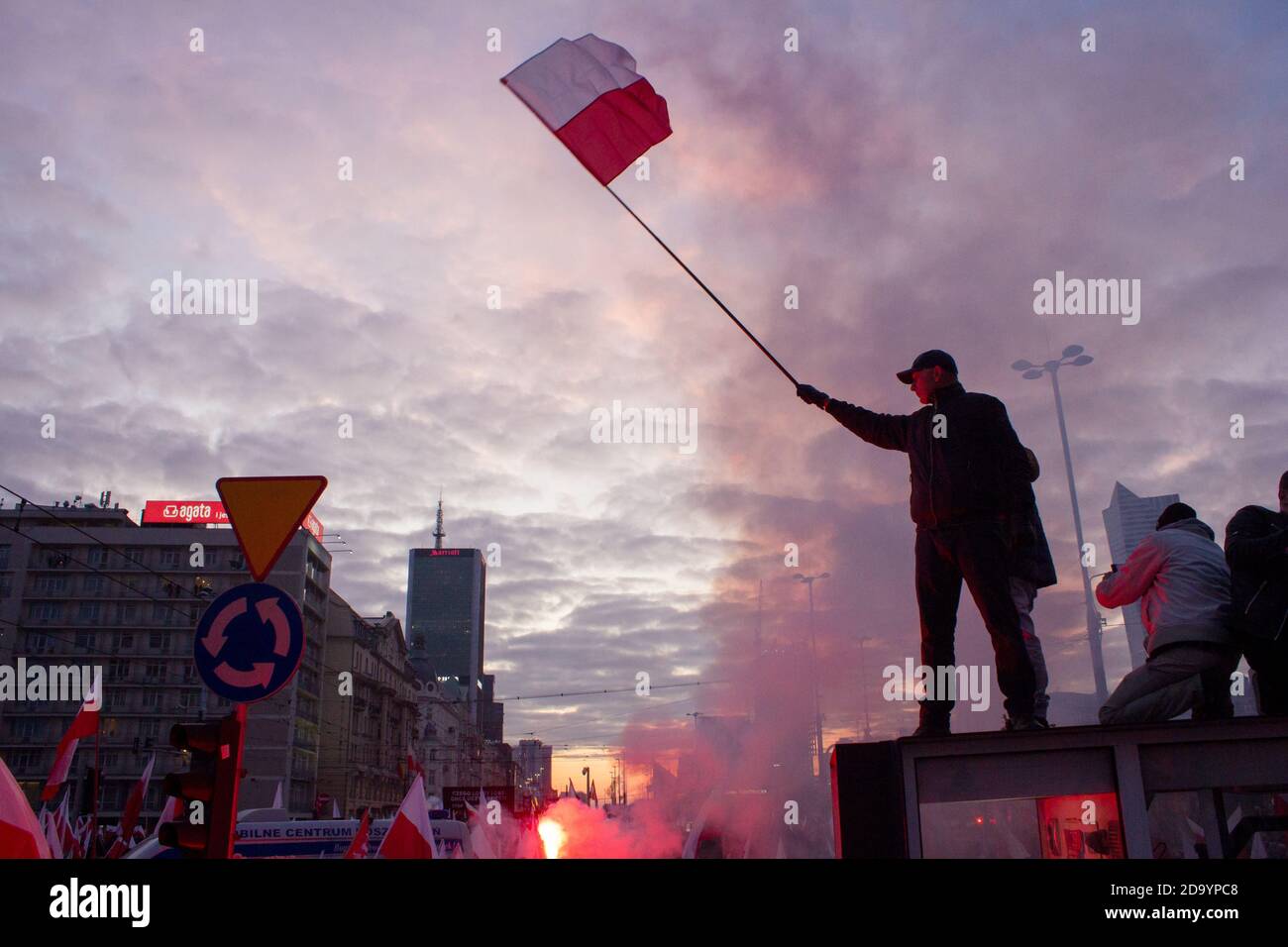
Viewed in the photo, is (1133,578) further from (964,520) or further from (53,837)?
(53,837)

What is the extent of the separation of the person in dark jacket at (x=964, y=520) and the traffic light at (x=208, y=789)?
157 inches

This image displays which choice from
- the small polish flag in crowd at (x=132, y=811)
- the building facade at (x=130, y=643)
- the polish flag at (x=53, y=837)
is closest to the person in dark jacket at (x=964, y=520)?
the polish flag at (x=53, y=837)

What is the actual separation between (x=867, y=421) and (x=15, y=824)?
537cm

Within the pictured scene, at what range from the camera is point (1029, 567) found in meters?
5.64

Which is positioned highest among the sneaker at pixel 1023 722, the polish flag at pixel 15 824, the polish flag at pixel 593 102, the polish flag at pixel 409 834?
the polish flag at pixel 593 102

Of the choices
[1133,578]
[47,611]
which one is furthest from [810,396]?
[47,611]

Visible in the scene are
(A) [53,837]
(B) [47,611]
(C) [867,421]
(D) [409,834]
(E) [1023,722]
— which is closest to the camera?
(E) [1023,722]

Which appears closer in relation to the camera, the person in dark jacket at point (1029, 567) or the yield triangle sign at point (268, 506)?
the person in dark jacket at point (1029, 567)

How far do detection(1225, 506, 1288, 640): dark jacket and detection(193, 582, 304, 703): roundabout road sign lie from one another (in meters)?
5.43

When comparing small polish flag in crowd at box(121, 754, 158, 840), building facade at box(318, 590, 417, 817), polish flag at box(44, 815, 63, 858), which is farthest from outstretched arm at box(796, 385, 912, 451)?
building facade at box(318, 590, 417, 817)

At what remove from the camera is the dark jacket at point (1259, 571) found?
16.3 feet

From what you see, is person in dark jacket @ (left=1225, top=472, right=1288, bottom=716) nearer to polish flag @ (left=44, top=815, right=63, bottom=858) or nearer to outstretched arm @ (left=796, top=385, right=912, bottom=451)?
outstretched arm @ (left=796, top=385, right=912, bottom=451)

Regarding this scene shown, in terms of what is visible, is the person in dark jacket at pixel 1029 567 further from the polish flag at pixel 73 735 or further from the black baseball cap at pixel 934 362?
the polish flag at pixel 73 735
